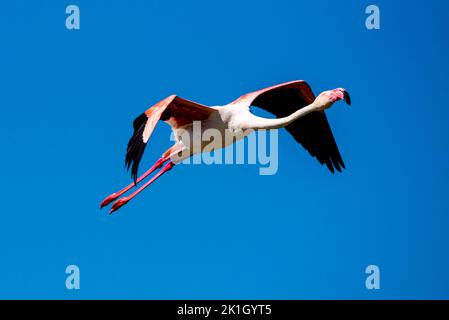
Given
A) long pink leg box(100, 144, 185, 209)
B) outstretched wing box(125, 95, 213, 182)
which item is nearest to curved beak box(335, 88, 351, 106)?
outstretched wing box(125, 95, 213, 182)

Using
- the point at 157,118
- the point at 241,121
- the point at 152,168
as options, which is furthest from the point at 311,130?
the point at 157,118

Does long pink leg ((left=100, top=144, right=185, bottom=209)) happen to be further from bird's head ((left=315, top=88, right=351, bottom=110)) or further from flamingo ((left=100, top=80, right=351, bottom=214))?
bird's head ((left=315, top=88, right=351, bottom=110))

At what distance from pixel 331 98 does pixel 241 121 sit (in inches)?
75.0

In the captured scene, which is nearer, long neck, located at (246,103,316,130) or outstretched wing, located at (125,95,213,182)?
outstretched wing, located at (125,95,213,182)

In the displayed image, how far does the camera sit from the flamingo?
44.4 ft

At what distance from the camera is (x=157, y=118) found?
13.6m

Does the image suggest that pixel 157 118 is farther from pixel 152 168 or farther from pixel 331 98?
pixel 331 98

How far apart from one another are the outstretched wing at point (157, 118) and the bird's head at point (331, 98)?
210cm

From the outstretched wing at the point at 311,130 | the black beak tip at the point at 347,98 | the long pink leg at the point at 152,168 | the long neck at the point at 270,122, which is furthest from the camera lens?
the outstretched wing at the point at 311,130

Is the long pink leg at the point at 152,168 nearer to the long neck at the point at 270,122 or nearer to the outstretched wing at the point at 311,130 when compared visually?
the long neck at the point at 270,122

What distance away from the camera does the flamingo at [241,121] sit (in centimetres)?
1354

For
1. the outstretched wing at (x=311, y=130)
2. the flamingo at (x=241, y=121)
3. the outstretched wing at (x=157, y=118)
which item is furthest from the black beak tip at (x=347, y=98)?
the outstretched wing at (x=311, y=130)

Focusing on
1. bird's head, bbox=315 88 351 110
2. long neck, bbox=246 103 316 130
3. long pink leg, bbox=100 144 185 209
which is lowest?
long pink leg, bbox=100 144 185 209
